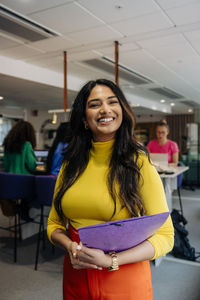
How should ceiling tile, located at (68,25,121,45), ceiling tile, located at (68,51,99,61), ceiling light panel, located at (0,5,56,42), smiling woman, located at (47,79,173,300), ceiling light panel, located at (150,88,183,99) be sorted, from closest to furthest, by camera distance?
smiling woman, located at (47,79,173,300)
ceiling light panel, located at (0,5,56,42)
ceiling tile, located at (68,25,121,45)
ceiling tile, located at (68,51,99,61)
ceiling light panel, located at (150,88,183,99)

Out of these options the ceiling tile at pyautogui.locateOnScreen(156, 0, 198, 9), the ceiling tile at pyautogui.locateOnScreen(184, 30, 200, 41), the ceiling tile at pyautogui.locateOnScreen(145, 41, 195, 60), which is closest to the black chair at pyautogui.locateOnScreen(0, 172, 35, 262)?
the ceiling tile at pyautogui.locateOnScreen(156, 0, 198, 9)

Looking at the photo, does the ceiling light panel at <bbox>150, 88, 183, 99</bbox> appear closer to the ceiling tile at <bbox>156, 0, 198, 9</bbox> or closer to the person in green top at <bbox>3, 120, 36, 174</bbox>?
the ceiling tile at <bbox>156, 0, 198, 9</bbox>

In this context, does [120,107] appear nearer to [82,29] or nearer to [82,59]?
[82,29]

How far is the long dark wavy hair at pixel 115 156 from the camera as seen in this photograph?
1.04 metres

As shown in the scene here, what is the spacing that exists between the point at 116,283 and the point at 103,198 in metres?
0.30

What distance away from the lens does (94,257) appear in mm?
887

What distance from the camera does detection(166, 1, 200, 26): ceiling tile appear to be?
11.0ft

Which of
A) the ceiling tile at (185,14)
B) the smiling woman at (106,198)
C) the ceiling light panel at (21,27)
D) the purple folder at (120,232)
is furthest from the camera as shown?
the ceiling light panel at (21,27)

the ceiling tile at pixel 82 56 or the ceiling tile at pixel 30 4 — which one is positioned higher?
the ceiling tile at pixel 30 4

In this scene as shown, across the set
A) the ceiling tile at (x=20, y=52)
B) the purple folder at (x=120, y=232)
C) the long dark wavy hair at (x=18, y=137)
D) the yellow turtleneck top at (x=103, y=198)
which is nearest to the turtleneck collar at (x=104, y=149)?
the yellow turtleneck top at (x=103, y=198)

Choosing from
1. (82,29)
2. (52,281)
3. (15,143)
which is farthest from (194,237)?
(82,29)

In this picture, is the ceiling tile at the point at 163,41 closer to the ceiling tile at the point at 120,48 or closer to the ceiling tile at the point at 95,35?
the ceiling tile at the point at 120,48

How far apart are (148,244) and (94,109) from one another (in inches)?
21.4

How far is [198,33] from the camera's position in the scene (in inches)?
164
